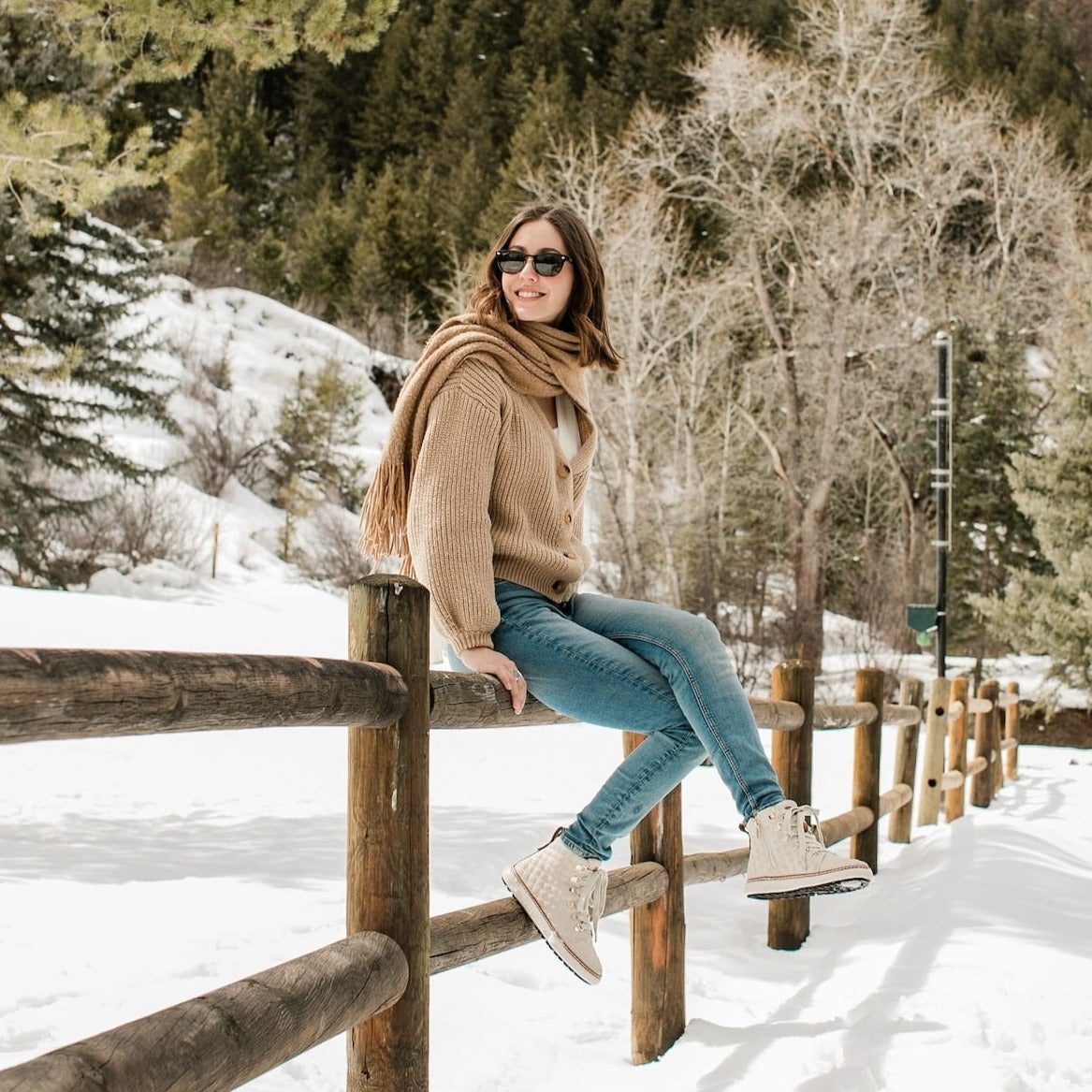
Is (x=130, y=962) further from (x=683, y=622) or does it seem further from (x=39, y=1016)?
(x=683, y=622)

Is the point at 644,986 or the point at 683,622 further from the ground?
the point at 683,622

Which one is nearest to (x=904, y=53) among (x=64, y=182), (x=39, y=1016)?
(x=64, y=182)

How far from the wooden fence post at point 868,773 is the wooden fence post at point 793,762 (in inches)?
44.4

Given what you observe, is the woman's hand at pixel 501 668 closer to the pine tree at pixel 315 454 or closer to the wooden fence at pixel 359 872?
the wooden fence at pixel 359 872

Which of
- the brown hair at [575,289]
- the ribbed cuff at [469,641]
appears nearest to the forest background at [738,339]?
the brown hair at [575,289]

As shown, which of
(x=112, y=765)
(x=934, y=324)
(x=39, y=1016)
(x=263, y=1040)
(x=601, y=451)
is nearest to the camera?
(x=263, y=1040)

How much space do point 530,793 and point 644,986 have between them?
176 inches

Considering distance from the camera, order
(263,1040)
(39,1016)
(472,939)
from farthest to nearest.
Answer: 1. (39,1016)
2. (472,939)
3. (263,1040)

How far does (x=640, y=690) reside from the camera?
8.62 ft

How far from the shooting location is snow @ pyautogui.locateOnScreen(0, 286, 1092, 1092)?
10.3 feet

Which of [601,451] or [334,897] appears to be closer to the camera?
[334,897]

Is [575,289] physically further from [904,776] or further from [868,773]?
[904,776]

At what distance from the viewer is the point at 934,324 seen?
23578 mm

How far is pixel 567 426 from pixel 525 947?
2087mm
